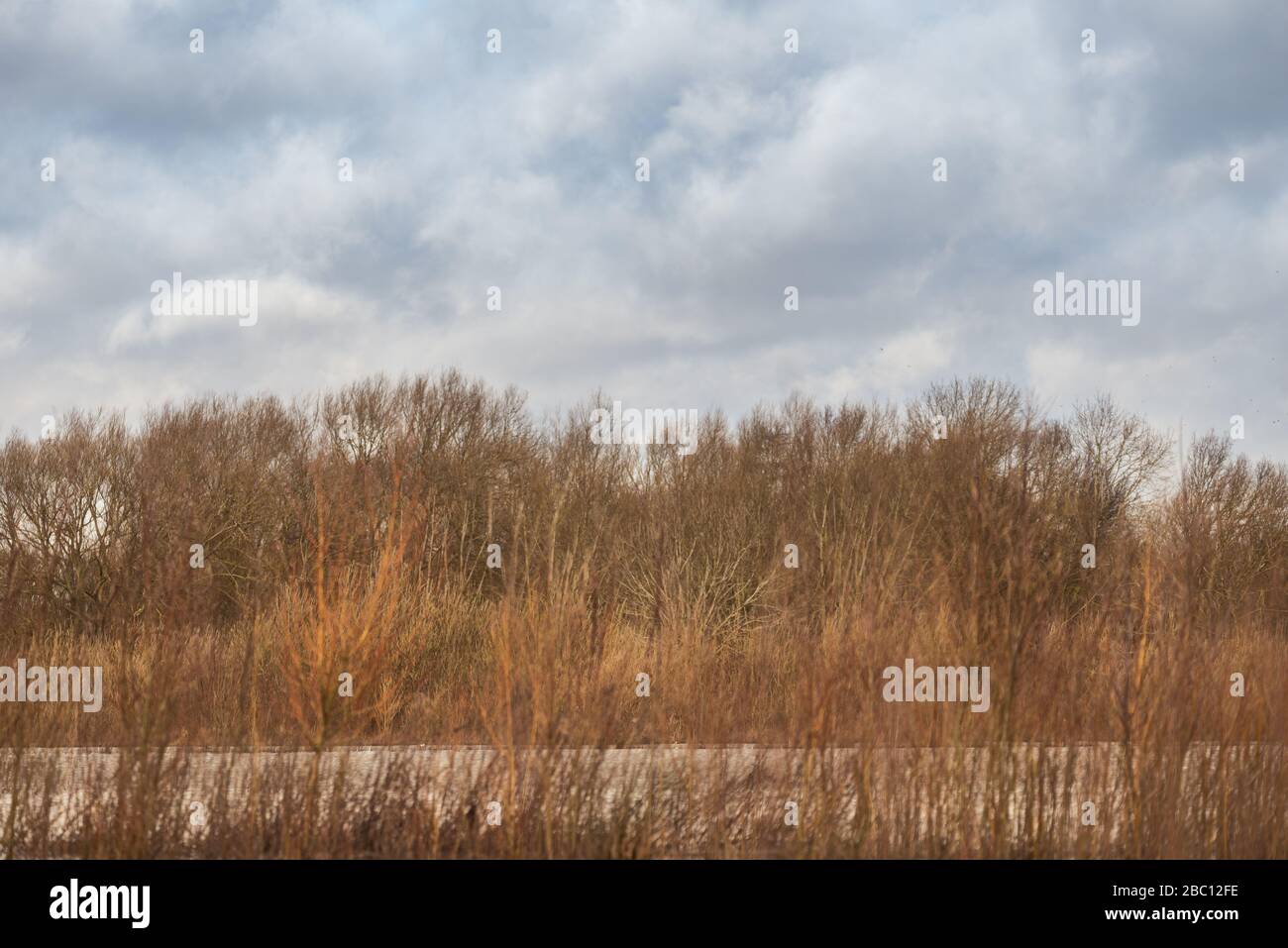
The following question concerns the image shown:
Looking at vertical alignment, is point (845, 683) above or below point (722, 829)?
above

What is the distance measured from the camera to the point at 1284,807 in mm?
5520

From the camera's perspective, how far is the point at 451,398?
20422 millimetres

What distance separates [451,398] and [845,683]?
16.3 m

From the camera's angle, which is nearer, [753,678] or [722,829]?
[722,829]

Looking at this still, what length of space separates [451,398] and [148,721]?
15882 millimetres

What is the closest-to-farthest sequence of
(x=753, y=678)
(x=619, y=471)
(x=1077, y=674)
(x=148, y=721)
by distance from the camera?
1. (x=148, y=721)
2. (x=1077, y=674)
3. (x=753, y=678)
4. (x=619, y=471)

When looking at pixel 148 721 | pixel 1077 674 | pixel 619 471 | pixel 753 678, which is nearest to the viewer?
pixel 148 721
